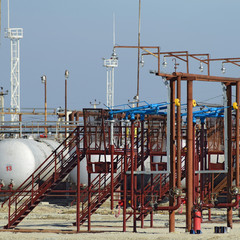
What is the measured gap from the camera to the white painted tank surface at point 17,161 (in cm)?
4097

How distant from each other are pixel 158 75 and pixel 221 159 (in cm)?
1932

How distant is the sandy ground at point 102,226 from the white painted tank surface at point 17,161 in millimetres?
2131

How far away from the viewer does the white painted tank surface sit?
4097 centimetres

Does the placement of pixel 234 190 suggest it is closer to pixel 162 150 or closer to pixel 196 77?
pixel 196 77

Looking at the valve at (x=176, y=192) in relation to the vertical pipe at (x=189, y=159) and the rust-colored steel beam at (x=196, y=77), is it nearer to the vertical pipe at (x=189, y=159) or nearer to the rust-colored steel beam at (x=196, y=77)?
the vertical pipe at (x=189, y=159)

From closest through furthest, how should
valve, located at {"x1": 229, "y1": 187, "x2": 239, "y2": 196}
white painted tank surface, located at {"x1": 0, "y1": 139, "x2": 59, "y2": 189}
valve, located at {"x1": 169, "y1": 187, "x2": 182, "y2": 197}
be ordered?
valve, located at {"x1": 169, "y1": 187, "x2": 182, "y2": 197} → valve, located at {"x1": 229, "y1": 187, "x2": 239, "y2": 196} → white painted tank surface, located at {"x1": 0, "y1": 139, "x2": 59, "y2": 189}

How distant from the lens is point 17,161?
41375 mm

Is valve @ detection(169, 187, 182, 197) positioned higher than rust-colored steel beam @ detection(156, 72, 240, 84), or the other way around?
rust-colored steel beam @ detection(156, 72, 240, 84)

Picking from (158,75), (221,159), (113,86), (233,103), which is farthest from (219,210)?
(113,86)

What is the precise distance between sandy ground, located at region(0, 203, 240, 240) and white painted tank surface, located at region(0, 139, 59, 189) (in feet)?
6.99

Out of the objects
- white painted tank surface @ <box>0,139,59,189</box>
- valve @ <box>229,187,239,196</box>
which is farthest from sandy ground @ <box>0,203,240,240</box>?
white painted tank surface @ <box>0,139,59,189</box>

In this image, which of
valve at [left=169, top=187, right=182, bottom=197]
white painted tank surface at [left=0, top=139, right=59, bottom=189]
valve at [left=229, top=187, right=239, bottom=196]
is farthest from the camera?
white painted tank surface at [left=0, top=139, right=59, bottom=189]

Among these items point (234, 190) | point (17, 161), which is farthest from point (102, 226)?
point (17, 161)

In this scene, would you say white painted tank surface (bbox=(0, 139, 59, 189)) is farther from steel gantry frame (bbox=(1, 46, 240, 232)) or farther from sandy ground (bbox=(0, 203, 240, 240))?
steel gantry frame (bbox=(1, 46, 240, 232))
